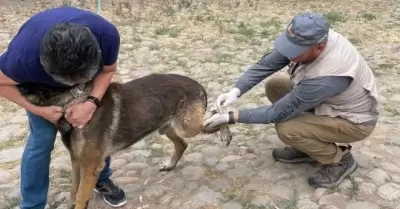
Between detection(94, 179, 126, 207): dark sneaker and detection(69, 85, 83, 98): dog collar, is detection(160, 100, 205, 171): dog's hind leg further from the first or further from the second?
detection(69, 85, 83, 98): dog collar

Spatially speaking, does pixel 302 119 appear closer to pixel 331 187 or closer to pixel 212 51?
pixel 331 187

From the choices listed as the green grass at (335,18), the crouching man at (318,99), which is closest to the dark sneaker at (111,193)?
the crouching man at (318,99)

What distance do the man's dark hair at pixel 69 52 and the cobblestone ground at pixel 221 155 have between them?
1775mm

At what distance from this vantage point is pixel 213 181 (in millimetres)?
4652

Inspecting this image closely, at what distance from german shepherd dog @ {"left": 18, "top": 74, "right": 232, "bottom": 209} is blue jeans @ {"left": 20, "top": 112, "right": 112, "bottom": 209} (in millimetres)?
112

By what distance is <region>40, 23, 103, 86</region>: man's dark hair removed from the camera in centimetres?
281

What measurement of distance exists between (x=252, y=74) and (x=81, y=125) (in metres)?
1.78

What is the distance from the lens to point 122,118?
12.9ft

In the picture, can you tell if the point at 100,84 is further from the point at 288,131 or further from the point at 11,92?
the point at 288,131

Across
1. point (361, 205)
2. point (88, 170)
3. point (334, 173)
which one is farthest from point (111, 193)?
point (361, 205)

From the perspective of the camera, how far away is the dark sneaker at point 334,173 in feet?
14.7

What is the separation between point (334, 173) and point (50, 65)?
2803 millimetres

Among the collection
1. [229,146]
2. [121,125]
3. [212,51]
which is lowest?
[212,51]

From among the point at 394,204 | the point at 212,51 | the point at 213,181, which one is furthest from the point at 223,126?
the point at 212,51
